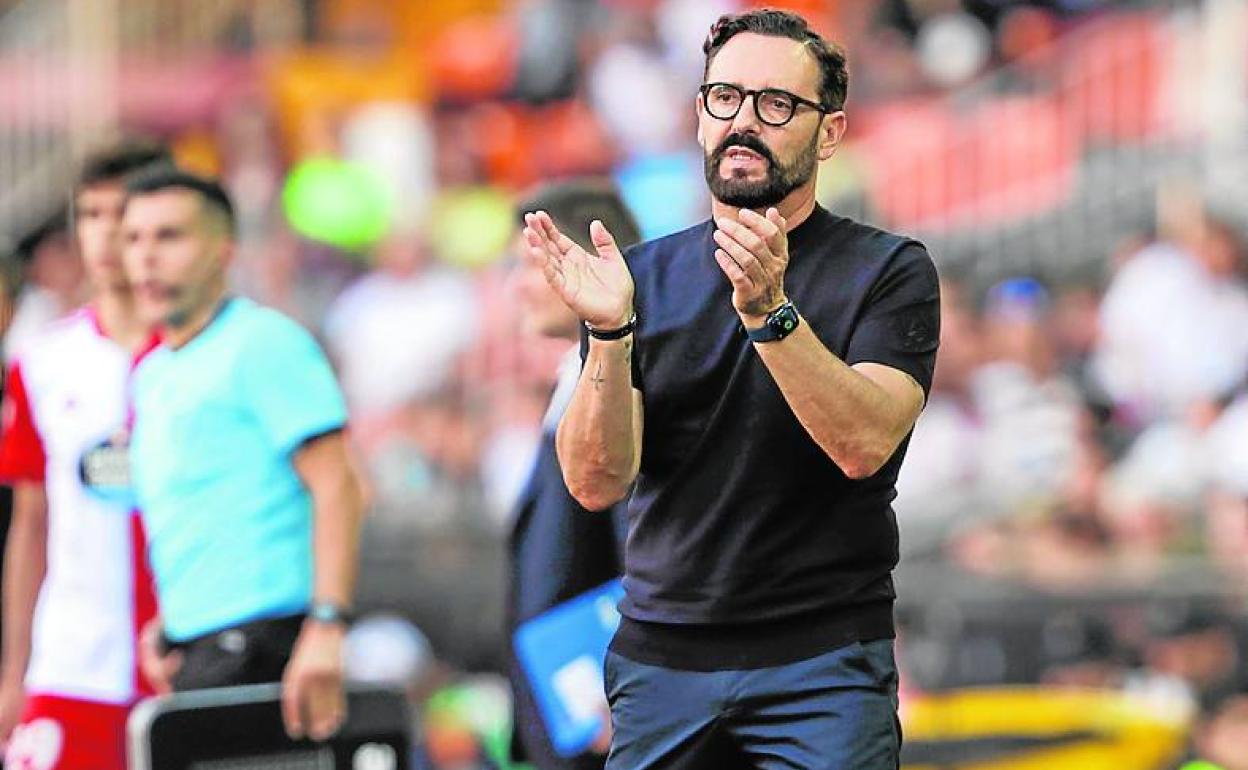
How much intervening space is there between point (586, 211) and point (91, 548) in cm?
167

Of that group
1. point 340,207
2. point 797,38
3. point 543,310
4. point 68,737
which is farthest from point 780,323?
point 340,207

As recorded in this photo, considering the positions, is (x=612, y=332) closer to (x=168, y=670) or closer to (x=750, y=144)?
(x=750, y=144)

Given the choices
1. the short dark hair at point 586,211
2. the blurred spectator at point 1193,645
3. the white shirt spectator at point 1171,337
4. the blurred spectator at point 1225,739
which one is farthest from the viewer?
the white shirt spectator at point 1171,337

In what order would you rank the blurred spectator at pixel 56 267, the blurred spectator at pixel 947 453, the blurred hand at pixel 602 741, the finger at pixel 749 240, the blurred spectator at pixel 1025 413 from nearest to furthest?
1. the finger at pixel 749 240
2. the blurred hand at pixel 602 741
3. the blurred spectator at pixel 56 267
4. the blurred spectator at pixel 1025 413
5. the blurred spectator at pixel 947 453

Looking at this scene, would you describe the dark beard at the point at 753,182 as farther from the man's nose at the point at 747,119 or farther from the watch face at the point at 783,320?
the watch face at the point at 783,320

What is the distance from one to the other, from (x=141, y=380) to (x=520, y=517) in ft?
3.74

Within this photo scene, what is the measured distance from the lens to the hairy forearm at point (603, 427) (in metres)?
4.93

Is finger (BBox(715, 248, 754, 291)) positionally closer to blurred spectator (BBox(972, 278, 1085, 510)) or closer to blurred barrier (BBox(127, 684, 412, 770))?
blurred barrier (BBox(127, 684, 412, 770))

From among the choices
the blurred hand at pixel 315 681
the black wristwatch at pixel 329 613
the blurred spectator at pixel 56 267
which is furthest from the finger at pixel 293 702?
the blurred spectator at pixel 56 267

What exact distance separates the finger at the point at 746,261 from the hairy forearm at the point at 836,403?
12 centimetres

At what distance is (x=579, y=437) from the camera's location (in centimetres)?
499

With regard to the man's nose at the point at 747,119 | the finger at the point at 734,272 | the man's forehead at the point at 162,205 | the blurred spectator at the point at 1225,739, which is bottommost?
the blurred spectator at the point at 1225,739

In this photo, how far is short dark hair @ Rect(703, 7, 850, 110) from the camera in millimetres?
5078

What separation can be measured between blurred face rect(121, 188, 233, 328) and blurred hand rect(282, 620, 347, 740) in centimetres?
94
